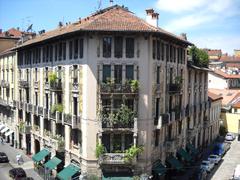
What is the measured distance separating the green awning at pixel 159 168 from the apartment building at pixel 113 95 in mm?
111

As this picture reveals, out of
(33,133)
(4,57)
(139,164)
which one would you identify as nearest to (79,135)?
(139,164)

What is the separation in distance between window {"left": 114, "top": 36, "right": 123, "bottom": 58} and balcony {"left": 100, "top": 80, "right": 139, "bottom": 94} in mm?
2930

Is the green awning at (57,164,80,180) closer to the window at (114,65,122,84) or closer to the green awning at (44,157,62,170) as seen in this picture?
the green awning at (44,157,62,170)

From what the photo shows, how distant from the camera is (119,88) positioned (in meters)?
36.1

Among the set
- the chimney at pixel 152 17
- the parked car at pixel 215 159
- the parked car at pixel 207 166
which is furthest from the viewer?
the parked car at pixel 215 159

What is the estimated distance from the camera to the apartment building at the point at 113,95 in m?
36.4

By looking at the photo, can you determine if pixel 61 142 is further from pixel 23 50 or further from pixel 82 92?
pixel 23 50

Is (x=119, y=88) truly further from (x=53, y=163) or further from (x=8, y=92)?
(x=8, y=92)

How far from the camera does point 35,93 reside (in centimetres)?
5219

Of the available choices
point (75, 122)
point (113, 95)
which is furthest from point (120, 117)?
point (75, 122)

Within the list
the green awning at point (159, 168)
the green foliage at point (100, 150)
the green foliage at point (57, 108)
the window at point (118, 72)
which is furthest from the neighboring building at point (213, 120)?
the green foliage at point (100, 150)

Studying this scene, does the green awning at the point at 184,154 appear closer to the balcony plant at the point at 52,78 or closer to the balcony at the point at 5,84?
the balcony plant at the point at 52,78

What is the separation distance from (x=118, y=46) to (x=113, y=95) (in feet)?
16.0

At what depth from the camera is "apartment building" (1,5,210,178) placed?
36.4 m
